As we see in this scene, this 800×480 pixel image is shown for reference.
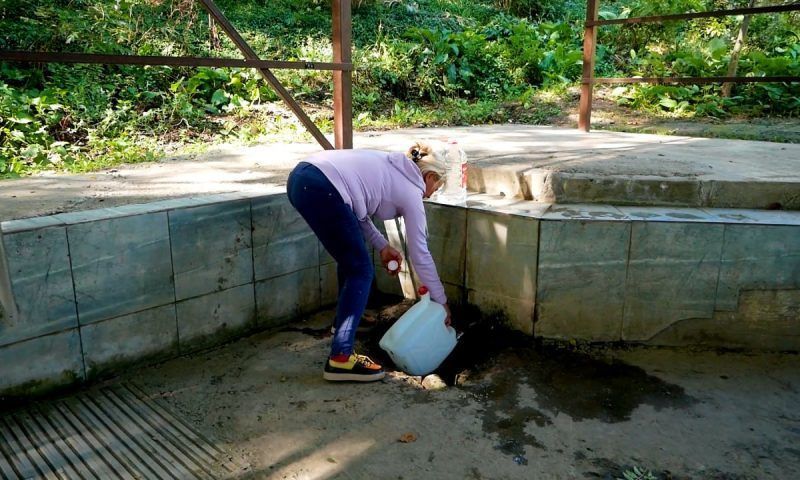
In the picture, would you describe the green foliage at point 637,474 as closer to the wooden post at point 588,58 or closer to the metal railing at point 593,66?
the metal railing at point 593,66

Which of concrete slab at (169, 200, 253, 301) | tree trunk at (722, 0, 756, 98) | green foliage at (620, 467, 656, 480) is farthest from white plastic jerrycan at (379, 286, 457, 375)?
tree trunk at (722, 0, 756, 98)

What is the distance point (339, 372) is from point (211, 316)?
0.83m

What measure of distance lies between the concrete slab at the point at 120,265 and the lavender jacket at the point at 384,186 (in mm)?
876

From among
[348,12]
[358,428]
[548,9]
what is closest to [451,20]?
[548,9]

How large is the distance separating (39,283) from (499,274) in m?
2.20

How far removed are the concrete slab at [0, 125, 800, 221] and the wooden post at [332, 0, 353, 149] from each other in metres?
0.50

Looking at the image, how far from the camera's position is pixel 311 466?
2.29m

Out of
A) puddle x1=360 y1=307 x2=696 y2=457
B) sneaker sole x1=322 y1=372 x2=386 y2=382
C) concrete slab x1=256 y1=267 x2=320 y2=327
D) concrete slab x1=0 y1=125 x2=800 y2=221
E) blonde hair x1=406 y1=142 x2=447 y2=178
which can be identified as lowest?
puddle x1=360 y1=307 x2=696 y2=457

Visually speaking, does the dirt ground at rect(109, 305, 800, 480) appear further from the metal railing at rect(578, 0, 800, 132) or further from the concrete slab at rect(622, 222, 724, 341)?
the metal railing at rect(578, 0, 800, 132)

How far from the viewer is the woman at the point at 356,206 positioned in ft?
8.99

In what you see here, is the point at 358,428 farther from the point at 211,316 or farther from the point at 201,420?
the point at 211,316

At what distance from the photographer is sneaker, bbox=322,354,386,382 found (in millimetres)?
2902

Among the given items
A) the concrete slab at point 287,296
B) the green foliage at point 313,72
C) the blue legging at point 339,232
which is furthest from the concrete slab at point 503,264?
the green foliage at point 313,72

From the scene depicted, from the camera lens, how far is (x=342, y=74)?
12.9ft
